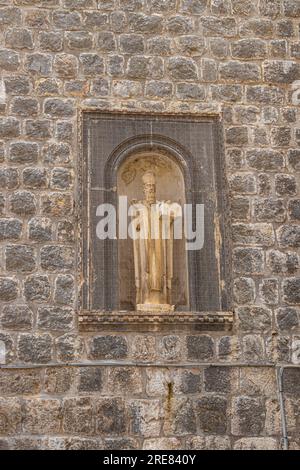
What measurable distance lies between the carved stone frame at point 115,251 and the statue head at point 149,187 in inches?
11.0

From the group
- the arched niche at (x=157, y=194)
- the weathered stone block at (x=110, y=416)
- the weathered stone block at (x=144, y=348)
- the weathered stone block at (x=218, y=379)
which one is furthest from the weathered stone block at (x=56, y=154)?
the weathered stone block at (x=218, y=379)

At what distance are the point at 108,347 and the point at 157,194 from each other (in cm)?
173

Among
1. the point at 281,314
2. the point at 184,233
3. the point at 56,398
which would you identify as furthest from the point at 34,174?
the point at 281,314

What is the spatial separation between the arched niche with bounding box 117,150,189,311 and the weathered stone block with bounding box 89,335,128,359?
1.49 ft

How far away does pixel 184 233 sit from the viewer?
8086 mm

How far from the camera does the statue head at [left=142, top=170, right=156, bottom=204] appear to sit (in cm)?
821

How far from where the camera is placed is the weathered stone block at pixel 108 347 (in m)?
7.42

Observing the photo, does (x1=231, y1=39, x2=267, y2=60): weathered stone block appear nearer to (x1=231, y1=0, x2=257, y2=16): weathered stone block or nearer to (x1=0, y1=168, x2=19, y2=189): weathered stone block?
(x1=231, y1=0, x2=257, y2=16): weathered stone block

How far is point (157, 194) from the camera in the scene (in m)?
8.33

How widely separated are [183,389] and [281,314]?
1179 mm

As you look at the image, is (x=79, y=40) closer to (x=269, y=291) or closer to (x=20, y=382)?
(x=269, y=291)

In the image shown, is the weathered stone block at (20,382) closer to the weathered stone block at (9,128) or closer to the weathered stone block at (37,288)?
the weathered stone block at (37,288)

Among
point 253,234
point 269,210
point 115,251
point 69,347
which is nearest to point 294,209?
point 269,210
